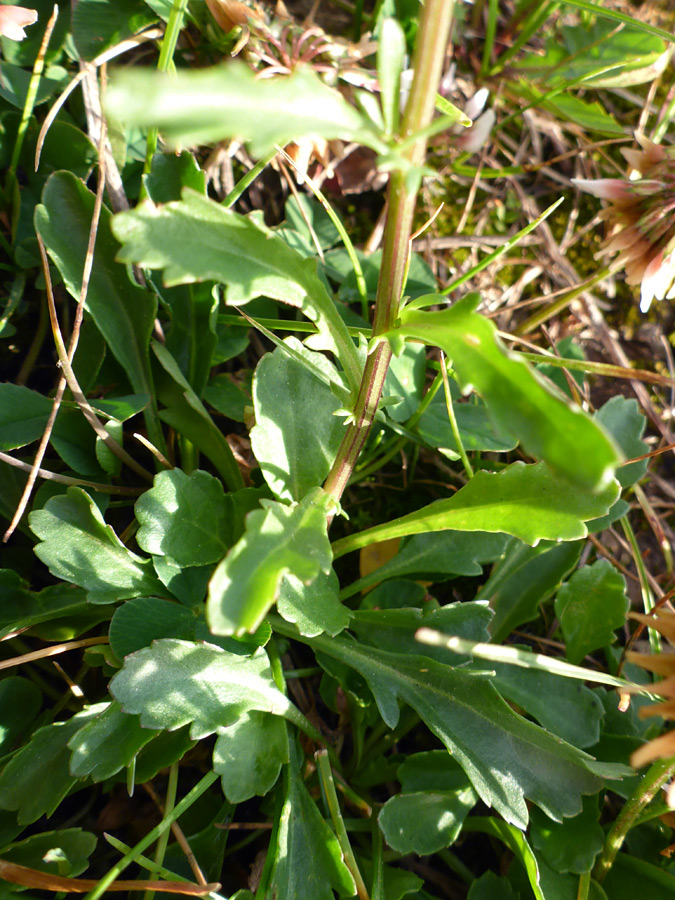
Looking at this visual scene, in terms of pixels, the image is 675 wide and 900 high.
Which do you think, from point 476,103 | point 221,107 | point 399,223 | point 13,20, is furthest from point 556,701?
point 13,20

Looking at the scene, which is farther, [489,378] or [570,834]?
[570,834]

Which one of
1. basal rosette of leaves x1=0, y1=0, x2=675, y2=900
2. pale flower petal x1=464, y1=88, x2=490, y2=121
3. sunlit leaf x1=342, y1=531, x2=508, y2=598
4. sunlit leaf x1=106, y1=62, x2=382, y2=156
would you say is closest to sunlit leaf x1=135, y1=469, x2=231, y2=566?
basal rosette of leaves x1=0, y1=0, x2=675, y2=900

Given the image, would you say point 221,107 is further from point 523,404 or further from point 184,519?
point 184,519

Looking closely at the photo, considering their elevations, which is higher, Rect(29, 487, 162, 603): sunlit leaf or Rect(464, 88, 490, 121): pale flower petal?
Rect(464, 88, 490, 121): pale flower petal

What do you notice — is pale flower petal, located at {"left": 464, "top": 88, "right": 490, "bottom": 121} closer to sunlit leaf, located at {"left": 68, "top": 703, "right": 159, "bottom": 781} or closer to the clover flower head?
the clover flower head

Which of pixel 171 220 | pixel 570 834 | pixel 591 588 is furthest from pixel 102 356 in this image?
pixel 570 834

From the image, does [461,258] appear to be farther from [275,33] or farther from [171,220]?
[171,220]

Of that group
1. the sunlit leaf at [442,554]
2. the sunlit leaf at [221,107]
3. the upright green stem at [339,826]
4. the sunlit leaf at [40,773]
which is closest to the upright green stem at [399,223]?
the sunlit leaf at [221,107]

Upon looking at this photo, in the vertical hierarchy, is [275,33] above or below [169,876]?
above
